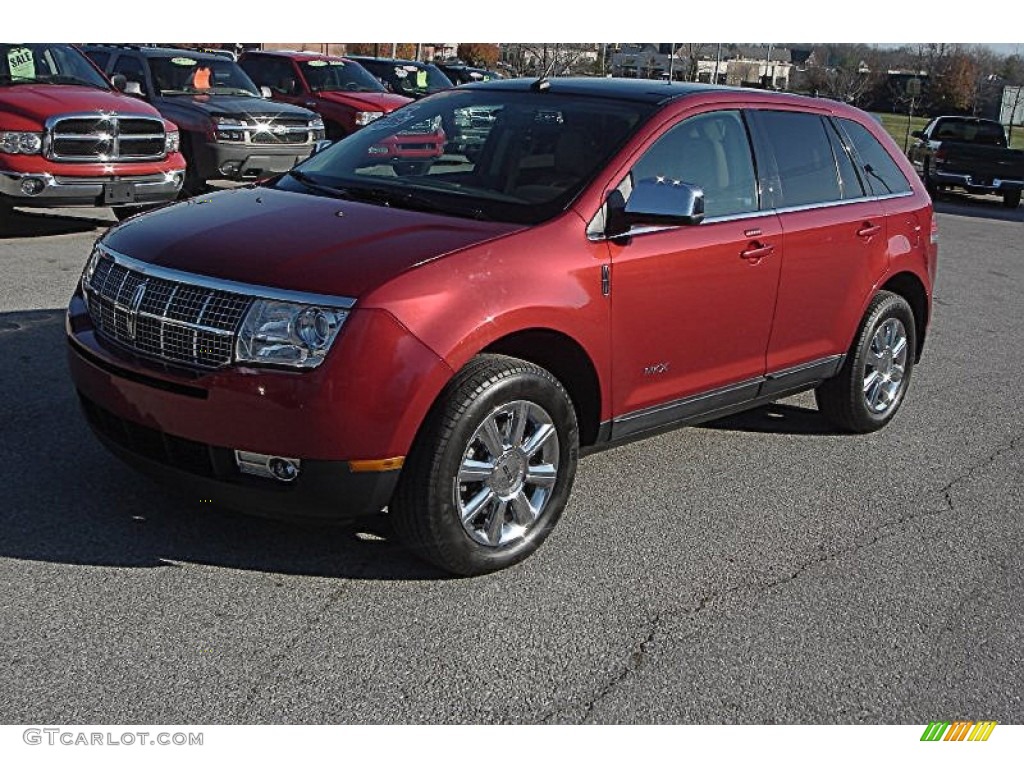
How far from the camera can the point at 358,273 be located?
403cm

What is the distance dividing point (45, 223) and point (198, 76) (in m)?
3.44

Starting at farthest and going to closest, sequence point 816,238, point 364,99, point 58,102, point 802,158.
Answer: point 364,99
point 58,102
point 802,158
point 816,238

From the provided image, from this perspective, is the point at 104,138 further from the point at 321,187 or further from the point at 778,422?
the point at 778,422

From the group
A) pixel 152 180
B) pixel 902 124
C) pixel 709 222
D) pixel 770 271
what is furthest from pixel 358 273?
pixel 902 124

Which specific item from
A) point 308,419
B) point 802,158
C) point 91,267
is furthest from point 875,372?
point 91,267

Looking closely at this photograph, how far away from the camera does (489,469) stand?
4320mm

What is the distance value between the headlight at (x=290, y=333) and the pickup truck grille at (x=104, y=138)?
765cm

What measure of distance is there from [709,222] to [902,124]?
165 feet

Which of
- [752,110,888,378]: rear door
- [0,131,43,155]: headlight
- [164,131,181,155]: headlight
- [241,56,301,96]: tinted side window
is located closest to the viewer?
[752,110,888,378]: rear door

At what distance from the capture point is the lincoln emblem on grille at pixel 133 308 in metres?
4.23

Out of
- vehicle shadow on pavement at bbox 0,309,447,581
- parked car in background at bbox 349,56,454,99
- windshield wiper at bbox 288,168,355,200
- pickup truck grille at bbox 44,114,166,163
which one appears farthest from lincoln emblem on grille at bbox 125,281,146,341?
parked car in background at bbox 349,56,454,99

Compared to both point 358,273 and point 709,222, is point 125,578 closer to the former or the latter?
point 358,273

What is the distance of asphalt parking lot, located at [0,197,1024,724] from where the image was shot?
3.55 m

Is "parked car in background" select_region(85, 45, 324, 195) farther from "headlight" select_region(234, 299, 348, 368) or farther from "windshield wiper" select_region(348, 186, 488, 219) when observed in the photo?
"headlight" select_region(234, 299, 348, 368)
